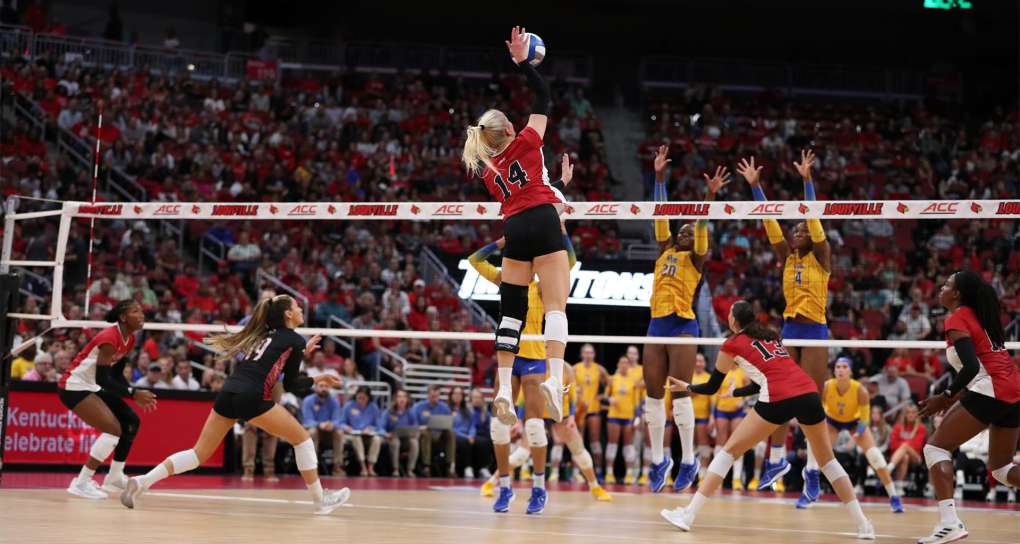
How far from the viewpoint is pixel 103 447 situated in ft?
38.6

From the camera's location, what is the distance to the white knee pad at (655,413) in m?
11.9

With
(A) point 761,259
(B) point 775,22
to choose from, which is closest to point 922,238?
(A) point 761,259

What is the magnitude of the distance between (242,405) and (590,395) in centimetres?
948

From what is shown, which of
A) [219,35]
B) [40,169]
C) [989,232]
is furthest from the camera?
[219,35]

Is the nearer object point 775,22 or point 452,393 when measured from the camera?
point 452,393

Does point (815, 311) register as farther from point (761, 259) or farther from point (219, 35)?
point (219, 35)

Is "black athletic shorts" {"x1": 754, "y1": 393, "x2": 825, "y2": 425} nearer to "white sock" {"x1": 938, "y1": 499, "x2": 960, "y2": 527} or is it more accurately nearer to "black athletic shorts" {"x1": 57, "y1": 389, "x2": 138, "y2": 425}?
"white sock" {"x1": 938, "y1": 499, "x2": 960, "y2": 527}

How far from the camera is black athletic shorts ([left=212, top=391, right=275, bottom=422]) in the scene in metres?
10.1

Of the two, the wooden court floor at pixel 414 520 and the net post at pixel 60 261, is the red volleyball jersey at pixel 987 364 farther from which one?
the net post at pixel 60 261

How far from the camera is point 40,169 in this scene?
22.8m

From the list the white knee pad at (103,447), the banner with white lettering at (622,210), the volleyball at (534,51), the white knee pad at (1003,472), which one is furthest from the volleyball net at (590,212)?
the volleyball at (534,51)

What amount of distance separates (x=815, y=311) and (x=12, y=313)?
319 inches

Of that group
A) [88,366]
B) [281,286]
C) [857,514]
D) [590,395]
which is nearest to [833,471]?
[857,514]

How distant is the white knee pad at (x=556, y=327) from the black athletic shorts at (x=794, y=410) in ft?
8.39
